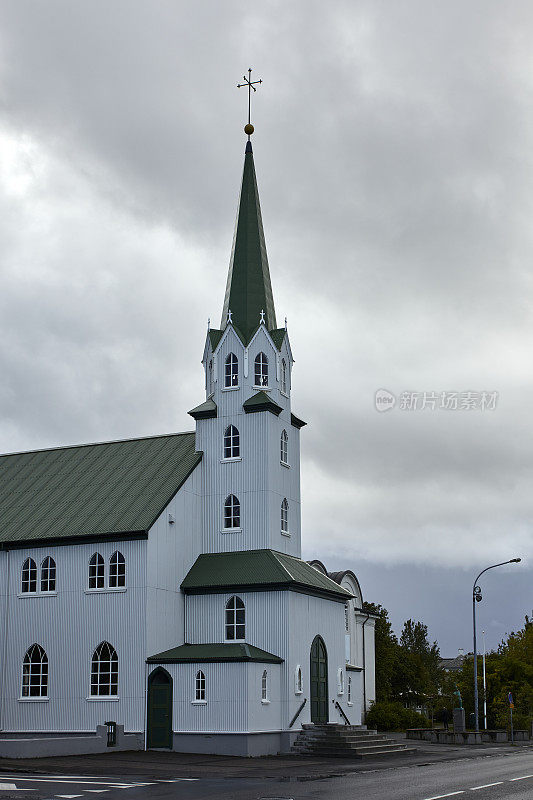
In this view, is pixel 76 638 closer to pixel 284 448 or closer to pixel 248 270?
pixel 284 448

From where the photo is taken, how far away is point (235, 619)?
130ft

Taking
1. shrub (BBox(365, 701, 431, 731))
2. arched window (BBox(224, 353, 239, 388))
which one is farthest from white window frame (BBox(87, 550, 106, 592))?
shrub (BBox(365, 701, 431, 731))

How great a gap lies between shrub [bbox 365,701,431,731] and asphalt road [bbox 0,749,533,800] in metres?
30.5

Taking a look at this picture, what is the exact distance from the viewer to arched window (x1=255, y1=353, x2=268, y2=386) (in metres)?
44.0

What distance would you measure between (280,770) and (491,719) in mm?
37645

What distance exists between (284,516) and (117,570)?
322 inches

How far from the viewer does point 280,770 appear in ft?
95.6

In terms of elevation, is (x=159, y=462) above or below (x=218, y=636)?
above

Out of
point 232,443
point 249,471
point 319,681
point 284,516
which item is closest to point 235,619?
point 319,681

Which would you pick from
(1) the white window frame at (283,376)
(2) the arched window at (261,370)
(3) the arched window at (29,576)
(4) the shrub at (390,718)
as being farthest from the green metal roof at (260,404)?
(4) the shrub at (390,718)

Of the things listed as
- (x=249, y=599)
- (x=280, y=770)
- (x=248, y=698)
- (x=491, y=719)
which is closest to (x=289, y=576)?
(x=249, y=599)

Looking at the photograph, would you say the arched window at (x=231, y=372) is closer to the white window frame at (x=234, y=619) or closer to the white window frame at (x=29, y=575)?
the white window frame at (x=234, y=619)

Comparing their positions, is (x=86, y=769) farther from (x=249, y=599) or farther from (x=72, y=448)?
(x=72, y=448)

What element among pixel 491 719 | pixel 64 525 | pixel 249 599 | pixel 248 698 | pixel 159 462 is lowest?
pixel 491 719
